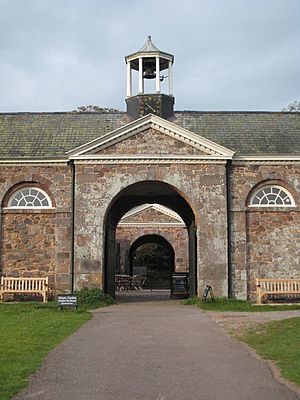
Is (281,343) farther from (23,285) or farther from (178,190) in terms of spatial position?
(23,285)

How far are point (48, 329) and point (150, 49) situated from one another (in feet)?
44.8

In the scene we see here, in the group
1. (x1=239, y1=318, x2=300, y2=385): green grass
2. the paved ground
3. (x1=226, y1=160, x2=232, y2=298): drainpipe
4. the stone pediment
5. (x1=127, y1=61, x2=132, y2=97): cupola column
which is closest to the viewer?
the paved ground

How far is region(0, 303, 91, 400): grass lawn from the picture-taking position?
8055 millimetres

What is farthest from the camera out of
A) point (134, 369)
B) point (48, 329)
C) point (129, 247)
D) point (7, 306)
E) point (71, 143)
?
point (129, 247)

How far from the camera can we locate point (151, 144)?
67.2 feet

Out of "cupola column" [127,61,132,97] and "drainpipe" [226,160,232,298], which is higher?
"cupola column" [127,61,132,97]

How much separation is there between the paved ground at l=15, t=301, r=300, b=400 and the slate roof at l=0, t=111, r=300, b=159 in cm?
942

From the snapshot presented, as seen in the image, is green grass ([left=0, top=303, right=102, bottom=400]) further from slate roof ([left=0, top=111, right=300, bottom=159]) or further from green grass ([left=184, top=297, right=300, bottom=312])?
slate roof ([left=0, top=111, right=300, bottom=159])

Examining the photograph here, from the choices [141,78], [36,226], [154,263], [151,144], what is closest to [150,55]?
[141,78]

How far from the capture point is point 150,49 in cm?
2323

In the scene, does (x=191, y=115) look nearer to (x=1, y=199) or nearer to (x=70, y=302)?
(x=1, y=199)

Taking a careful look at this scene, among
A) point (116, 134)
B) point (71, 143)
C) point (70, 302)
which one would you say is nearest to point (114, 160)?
point (116, 134)

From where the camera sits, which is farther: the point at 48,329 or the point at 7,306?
the point at 7,306

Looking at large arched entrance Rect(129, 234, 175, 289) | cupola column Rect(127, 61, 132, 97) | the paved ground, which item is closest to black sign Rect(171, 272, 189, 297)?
cupola column Rect(127, 61, 132, 97)
